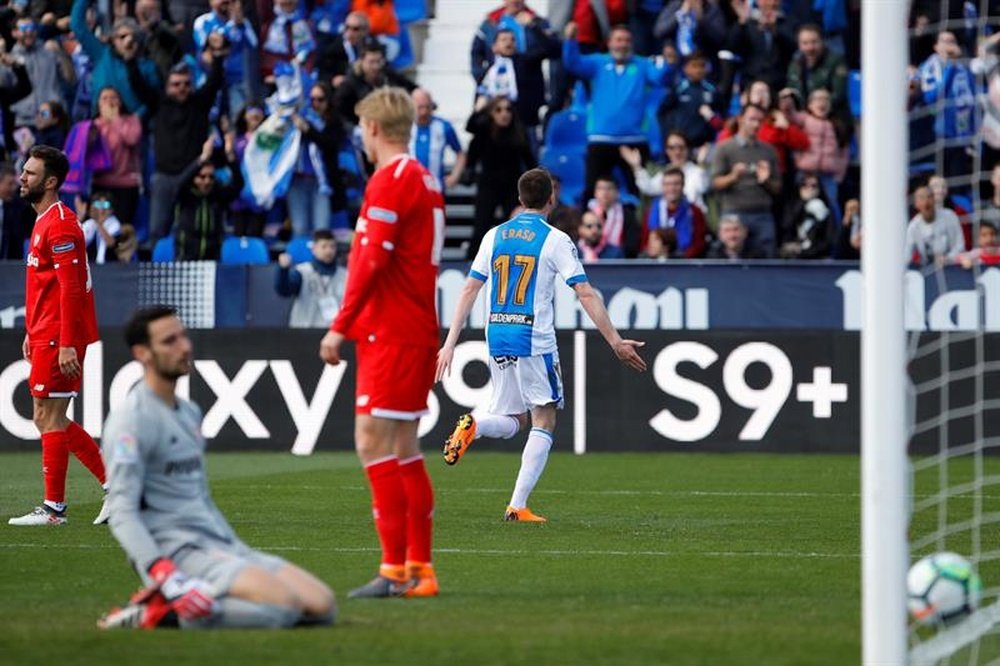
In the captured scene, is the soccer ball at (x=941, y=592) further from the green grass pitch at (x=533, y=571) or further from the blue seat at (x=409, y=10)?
the blue seat at (x=409, y=10)

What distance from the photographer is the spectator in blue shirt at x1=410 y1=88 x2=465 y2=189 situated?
21.1 metres

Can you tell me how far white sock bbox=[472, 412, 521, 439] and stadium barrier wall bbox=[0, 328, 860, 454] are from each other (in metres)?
6.10

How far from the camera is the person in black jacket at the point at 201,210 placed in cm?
2089

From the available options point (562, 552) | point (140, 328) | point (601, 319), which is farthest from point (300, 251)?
point (140, 328)

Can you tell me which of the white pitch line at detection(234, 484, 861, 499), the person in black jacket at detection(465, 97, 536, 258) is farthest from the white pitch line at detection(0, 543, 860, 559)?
the person in black jacket at detection(465, 97, 536, 258)

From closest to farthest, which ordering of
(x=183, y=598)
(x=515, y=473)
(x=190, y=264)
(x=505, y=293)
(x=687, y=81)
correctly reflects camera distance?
(x=183, y=598), (x=505, y=293), (x=515, y=473), (x=190, y=264), (x=687, y=81)

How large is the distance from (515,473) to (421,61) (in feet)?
33.3

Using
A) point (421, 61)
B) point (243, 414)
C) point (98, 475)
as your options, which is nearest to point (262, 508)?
point (98, 475)

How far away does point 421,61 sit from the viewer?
25484 mm

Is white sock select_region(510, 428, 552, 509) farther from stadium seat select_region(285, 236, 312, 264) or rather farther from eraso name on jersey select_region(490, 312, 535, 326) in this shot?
stadium seat select_region(285, 236, 312, 264)

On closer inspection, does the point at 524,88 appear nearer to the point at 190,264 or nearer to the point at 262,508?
the point at 190,264

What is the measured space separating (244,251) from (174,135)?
1.63 metres

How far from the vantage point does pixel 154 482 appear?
779 centimetres

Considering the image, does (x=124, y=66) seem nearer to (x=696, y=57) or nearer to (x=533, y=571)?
(x=696, y=57)
